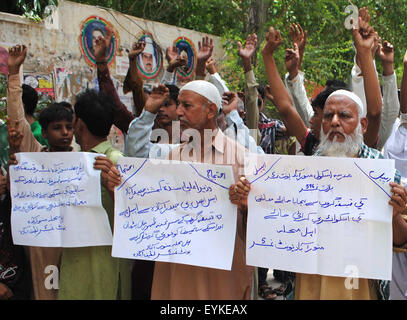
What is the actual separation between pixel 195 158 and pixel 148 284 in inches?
38.1

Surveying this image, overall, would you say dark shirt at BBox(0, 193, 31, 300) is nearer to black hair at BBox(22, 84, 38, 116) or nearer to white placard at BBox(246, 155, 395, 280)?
black hair at BBox(22, 84, 38, 116)

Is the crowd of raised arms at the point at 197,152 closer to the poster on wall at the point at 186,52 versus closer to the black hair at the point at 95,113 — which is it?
the black hair at the point at 95,113

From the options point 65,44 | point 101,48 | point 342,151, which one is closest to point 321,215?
point 342,151

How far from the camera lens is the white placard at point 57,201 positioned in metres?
2.74

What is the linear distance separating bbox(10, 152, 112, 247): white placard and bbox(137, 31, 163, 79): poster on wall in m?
6.14

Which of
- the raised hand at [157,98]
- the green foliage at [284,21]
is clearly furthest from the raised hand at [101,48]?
the green foliage at [284,21]

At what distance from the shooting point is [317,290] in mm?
2471

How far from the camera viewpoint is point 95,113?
2898 millimetres

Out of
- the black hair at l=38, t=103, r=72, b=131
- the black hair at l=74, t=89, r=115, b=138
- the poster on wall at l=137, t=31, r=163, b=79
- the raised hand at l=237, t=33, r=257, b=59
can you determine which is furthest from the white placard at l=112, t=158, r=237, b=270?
the poster on wall at l=137, t=31, r=163, b=79

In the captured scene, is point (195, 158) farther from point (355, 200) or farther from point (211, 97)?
point (355, 200)

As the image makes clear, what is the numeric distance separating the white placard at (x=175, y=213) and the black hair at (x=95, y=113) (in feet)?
1.19

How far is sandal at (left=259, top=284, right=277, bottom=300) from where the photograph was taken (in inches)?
193

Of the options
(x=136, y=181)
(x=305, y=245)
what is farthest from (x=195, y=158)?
(x=305, y=245)

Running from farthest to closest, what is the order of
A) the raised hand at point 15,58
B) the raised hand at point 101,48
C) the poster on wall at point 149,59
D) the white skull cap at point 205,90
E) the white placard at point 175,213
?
the poster on wall at point 149,59 < the raised hand at point 101,48 < the raised hand at point 15,58 < the white skull cap at point 205,90 < the white placard at point 175,213
